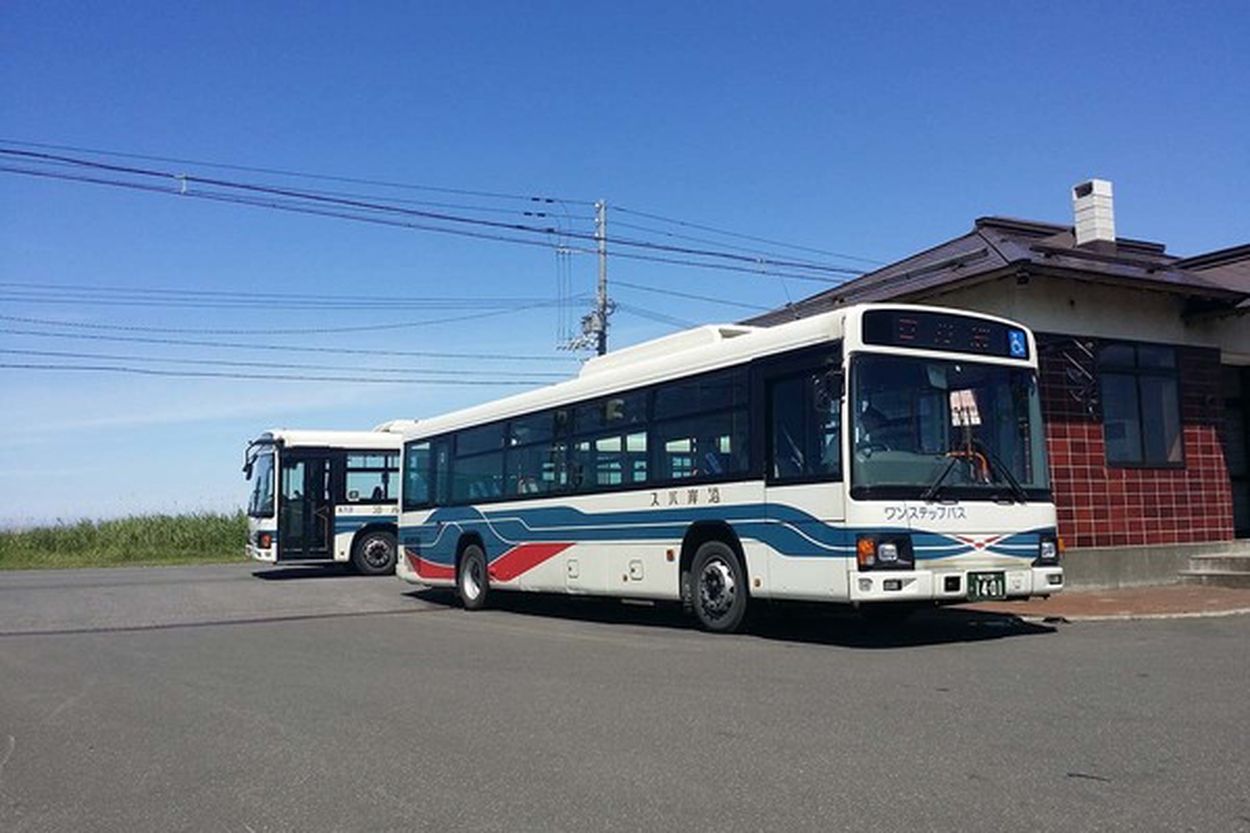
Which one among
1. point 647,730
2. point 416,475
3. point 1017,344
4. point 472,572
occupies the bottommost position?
point 647,730

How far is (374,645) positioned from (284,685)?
276 cm

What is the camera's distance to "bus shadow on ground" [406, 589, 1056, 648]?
435 inches

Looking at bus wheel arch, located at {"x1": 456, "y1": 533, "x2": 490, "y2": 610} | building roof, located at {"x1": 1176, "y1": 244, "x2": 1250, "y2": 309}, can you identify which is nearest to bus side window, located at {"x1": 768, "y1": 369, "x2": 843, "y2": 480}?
bus wheel arch, located at {"x1": 456, "y1": 533, "x2": 490, "y2": 610}

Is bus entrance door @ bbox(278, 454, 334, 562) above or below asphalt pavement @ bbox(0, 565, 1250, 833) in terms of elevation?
above

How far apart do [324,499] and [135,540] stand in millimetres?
17245

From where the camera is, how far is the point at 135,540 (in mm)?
37938

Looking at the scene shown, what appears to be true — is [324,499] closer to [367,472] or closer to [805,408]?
[367,472]

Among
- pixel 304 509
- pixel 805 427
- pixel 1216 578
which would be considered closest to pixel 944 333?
pixel 805 427

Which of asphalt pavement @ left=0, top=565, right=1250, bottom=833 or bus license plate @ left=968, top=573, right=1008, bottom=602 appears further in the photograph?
bus license plate @ left=968, top=573, right=1008, bottom=602

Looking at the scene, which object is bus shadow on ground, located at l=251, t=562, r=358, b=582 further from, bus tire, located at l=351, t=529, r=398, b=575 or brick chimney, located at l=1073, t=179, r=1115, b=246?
brick chimney, located at l=1073, t=179, r=1115, b=246

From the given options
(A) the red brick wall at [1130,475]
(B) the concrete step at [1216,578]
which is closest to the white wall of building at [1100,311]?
(A) the red brick wall at [1130,475]

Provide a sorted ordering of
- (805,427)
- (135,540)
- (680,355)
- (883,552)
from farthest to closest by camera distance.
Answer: (135,540) < (680,355) < (805,427) < (883,552)

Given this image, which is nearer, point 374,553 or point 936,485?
point 936,485

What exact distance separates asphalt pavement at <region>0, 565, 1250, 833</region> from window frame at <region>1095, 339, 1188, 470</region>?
4.37 meters
